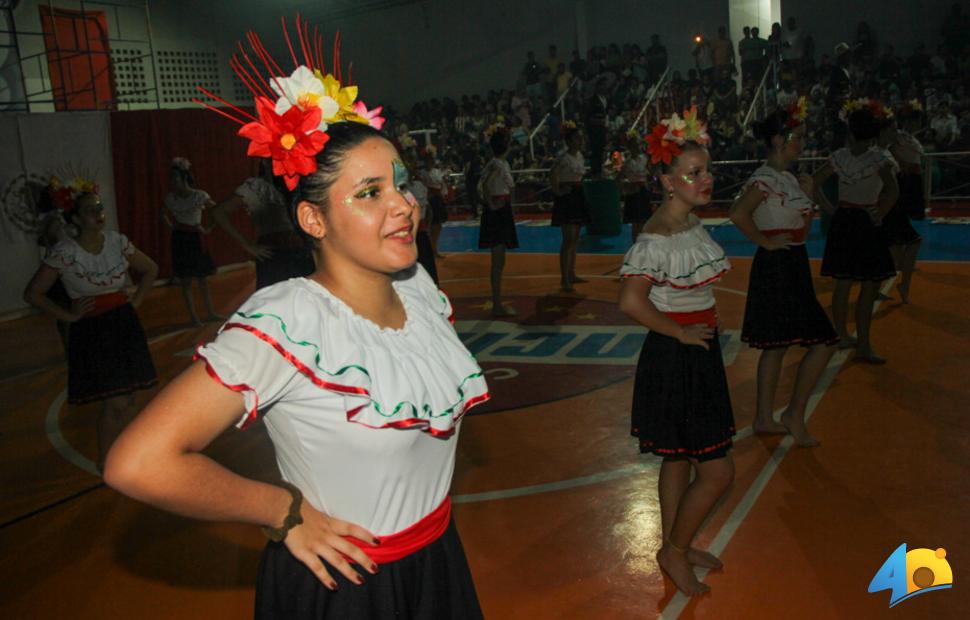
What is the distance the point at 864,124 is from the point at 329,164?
5.60 m

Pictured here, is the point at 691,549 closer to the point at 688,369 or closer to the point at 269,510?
the point at 688,369

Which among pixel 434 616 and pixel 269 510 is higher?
pixel 269 510

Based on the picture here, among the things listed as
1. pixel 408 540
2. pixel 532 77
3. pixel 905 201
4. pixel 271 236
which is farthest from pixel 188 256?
pixel 532 77

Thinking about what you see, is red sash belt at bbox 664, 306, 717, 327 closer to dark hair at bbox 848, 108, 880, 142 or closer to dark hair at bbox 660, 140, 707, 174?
dark hair at bbox 660, 140, 707, 174

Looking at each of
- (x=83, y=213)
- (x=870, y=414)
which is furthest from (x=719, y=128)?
(x=83, y=213)

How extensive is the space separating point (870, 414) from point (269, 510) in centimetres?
496

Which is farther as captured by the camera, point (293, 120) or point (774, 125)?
point (774, 125)

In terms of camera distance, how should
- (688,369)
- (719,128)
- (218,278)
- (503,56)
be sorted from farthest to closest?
(503,56) < (719,128) < (218,278) < (688,369)

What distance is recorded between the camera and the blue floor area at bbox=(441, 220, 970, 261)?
11242 mm

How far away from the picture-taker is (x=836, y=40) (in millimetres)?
18297

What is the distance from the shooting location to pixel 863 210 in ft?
21.7

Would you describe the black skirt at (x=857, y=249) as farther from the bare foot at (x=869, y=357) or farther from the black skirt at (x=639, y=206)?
the black skirt at (x=639, y=206)

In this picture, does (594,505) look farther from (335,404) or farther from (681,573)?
(335,404)

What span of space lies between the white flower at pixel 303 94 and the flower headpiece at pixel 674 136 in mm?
2273
